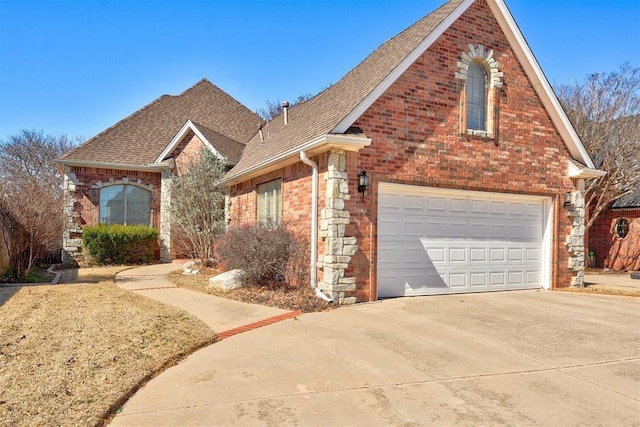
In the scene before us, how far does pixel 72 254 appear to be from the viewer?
16.2 m

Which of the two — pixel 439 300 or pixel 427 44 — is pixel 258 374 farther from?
pixel 427 44

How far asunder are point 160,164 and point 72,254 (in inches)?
183

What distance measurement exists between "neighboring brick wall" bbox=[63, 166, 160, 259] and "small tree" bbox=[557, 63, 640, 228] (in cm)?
1834

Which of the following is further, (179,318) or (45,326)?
(179,318)

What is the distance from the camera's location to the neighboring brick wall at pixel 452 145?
8602 millimetres

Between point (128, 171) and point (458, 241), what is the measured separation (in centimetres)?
1314

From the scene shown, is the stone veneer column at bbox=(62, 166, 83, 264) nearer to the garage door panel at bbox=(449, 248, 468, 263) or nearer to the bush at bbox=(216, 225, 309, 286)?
the bush at bbox=(216, 225, 309, 286)

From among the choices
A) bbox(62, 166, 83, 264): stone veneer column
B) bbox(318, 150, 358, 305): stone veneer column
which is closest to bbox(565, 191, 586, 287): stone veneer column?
bbox(318, 150, 358, 305): stone veneer column

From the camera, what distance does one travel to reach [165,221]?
17125 millimetres

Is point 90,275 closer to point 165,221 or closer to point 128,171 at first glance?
point 165,221

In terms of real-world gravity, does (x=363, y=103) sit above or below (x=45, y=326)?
above

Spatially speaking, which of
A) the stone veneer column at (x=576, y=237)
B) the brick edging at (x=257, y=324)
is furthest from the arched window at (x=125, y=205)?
the stone veneer column at (x=576, y=237)

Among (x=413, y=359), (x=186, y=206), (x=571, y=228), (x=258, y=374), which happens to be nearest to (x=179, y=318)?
(x=258, y=374)

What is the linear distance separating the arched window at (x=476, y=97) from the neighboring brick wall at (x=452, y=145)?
12.1 inches
